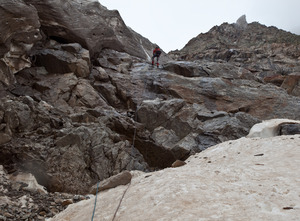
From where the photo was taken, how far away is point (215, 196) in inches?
175

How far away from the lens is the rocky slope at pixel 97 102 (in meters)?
11.5

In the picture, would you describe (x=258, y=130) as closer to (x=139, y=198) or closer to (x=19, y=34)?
(x=139, y=198)

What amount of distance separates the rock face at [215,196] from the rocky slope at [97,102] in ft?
9.84

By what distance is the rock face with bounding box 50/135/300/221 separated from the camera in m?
3.76

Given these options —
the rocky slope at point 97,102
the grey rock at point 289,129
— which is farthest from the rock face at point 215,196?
the grey rock at point 289,129

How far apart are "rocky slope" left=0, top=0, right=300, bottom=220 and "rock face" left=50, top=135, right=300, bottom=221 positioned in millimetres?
3001

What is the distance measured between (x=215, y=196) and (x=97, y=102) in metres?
15.5

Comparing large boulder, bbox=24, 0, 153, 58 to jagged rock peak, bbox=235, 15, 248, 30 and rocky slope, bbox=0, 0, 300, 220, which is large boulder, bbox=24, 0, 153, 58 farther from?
jagged rock peak, bbox=235, 15, 248, 30

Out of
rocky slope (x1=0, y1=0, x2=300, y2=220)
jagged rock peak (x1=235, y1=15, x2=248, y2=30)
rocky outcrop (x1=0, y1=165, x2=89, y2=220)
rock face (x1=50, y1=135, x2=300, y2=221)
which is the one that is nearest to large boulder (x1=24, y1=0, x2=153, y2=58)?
rocky slope (x1=0, y1=0, x2=300, y2=220)

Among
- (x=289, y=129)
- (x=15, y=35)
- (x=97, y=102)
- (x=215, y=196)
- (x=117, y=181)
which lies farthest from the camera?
(x=97, y=102)

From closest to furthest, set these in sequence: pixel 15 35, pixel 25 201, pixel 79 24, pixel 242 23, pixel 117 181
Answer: pixel 117 181 → pixel 25 201 → pixel 15 35 → pixel 79 24 → pixel 242 23

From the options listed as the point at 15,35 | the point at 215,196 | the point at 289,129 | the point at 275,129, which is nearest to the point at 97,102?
the point at 15,35

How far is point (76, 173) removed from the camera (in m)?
11.1

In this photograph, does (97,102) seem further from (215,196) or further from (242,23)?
(242,23)
